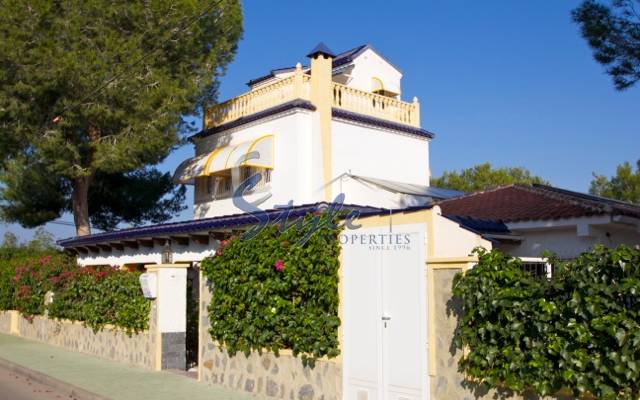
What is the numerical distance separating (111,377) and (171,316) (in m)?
1.71

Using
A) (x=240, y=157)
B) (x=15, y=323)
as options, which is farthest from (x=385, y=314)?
(x=15, y=323)

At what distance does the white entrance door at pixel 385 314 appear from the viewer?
8.58 m

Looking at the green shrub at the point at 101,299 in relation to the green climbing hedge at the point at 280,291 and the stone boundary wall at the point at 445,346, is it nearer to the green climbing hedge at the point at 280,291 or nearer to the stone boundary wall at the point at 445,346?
the green climbing hedge at the point at 280,291

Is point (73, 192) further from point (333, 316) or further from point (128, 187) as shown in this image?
point (333, 316)

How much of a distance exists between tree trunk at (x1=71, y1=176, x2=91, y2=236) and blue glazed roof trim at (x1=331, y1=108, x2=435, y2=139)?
1073 cm

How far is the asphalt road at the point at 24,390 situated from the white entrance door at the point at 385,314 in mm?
5561

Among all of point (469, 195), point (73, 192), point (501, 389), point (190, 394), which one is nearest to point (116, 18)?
point (73, 192)

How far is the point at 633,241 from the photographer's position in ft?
45.8

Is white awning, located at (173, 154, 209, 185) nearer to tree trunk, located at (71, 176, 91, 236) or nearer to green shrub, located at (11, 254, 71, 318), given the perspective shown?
tree trunk, located at (71, 176, 91, 236)

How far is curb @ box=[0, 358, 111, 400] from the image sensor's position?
455 inches

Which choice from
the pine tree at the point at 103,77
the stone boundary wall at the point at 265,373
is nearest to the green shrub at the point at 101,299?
the stone boundary wall at the point at 265,373

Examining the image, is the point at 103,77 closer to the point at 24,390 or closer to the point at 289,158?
the point at 289,158

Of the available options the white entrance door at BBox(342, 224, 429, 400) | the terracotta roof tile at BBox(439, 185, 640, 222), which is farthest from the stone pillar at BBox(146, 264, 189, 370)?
the terracotta roof tile at BBox(439, 185, 640, 222)

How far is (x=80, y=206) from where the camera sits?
26531 mm
